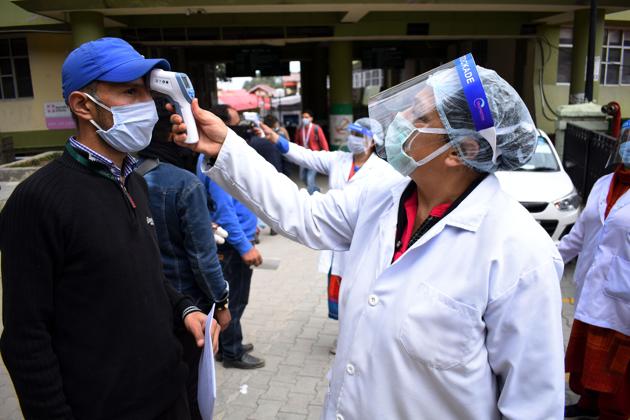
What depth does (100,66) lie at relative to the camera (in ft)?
5.83

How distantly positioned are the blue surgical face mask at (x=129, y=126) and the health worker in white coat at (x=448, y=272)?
0.35m

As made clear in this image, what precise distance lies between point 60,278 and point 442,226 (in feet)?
4.06

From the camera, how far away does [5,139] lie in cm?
1217

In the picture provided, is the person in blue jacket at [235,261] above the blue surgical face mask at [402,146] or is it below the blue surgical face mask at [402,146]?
below

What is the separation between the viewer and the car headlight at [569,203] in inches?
251

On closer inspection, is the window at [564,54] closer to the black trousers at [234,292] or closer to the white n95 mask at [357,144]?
the white n95 mask at [357,144]

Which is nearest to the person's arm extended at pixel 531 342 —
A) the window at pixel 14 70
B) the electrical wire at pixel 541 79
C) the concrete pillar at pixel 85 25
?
the concrete pillar at pixel 85 25

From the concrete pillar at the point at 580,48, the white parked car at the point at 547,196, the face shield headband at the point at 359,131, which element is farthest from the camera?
the concrete pillar at the point at 580,48

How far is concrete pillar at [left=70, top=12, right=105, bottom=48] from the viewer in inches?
407

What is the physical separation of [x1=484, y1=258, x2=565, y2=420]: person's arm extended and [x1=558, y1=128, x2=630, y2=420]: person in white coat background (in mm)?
1917

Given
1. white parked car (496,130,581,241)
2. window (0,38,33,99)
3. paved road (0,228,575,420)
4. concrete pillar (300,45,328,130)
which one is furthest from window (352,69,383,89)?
paved road (0,228,575,420)

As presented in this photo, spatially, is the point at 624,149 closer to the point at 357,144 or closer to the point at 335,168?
the point at 357,144

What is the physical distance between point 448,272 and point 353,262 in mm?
391

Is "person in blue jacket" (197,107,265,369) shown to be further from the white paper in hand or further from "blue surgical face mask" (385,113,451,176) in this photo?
"blue surgical face mask" (385,113,451,176)
